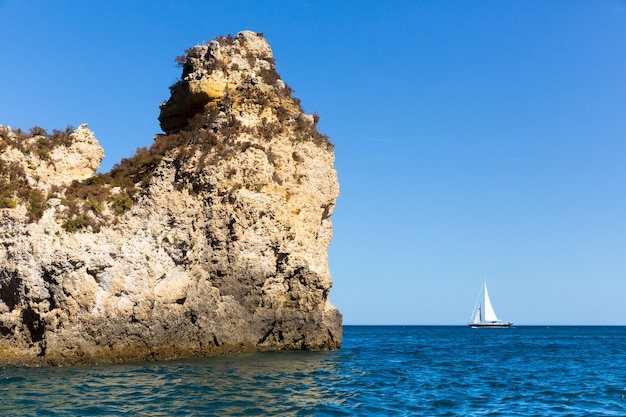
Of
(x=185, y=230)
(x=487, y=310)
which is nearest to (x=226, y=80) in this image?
(x=185, y=230)

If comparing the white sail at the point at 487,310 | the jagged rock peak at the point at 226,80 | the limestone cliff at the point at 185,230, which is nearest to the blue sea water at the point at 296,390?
the limestone cliff at the point at 185,230

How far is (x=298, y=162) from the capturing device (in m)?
31.6

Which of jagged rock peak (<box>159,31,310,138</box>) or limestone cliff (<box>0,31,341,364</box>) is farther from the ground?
jagged rock peak (<box>159,31,310,138</box>)

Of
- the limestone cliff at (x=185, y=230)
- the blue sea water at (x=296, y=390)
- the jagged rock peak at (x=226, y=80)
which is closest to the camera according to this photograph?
the blue sea water at (x=296, y=390)

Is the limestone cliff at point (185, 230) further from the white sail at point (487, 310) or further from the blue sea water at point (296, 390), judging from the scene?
the white sail at point (487, 310)

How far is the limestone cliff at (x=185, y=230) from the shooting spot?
2255cm

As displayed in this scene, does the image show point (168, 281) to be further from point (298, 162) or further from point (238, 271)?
point (298, 162)

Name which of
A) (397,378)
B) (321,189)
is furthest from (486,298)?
(397,378)

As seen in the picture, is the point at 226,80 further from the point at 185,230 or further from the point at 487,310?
the point at 487,310

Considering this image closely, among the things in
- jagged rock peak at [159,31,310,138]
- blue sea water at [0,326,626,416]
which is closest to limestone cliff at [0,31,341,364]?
jagged rock peak at [159,31,310,138]

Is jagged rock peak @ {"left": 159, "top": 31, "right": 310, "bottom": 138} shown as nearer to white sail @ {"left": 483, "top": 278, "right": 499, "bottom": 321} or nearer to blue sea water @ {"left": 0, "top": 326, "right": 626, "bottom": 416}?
blue sea water @ {"left": 0, "top": 326, "right": 626, "bottom": 416}

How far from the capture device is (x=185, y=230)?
2650cm

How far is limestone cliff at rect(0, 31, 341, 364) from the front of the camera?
22.5 metres

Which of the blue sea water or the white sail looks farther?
the white sail
